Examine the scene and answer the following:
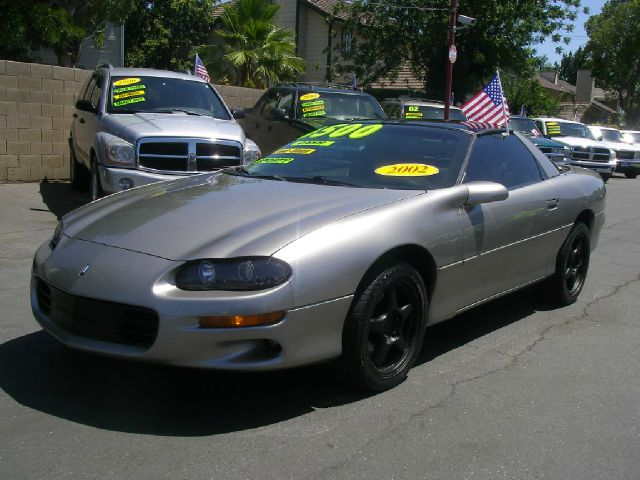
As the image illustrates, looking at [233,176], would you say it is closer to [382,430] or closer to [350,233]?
[350,233]

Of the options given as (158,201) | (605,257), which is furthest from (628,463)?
(605,257)

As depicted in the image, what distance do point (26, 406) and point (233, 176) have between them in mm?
2040

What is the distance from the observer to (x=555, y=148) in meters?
18.5

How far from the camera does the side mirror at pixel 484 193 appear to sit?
14.8ft

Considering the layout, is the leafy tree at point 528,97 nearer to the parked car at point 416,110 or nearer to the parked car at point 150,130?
the parked car at point 416,110

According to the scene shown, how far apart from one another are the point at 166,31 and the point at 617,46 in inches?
979

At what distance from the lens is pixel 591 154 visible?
21.0 meters

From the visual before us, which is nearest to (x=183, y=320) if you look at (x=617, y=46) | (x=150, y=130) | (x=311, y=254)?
(x=311, y=254)

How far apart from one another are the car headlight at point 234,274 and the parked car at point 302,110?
25.9 ft

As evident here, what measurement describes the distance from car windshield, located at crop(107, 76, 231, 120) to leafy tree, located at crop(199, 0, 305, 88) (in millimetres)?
11492

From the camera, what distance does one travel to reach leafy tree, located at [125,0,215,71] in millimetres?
29312

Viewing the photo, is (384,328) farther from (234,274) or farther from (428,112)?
(428,112)

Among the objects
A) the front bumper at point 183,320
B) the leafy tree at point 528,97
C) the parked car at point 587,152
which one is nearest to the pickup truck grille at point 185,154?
the front bumper at point 183,320

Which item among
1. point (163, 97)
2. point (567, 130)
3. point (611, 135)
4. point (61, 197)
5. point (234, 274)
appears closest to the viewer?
point (234, 274)
